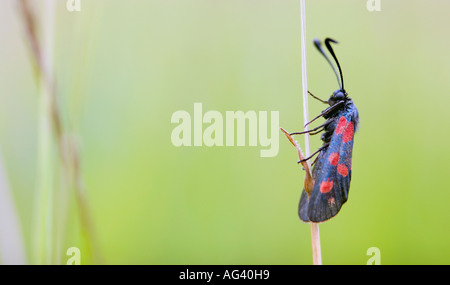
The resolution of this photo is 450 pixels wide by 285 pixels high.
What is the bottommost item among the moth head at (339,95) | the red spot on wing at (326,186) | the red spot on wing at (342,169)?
the red spot on wing at (326,186)

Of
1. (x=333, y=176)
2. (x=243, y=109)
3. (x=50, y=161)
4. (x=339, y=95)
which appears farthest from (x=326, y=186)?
(x=50, y=161)

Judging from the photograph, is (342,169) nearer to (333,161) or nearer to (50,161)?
(333,161)

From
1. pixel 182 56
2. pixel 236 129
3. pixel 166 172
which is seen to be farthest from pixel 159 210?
pixel 182 56

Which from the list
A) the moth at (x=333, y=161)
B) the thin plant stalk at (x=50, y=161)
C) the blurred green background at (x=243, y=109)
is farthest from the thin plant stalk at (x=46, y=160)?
the moth at (x=333, y=161)

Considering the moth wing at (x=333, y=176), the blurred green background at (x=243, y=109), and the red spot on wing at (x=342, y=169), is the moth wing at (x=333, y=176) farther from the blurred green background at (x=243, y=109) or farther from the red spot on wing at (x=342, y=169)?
the blurred green background at (x=243, y=109)

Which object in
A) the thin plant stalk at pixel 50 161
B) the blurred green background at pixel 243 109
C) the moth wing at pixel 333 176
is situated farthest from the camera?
the blurred green background at pixel 243 109

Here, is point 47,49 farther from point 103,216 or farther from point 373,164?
point 373,164

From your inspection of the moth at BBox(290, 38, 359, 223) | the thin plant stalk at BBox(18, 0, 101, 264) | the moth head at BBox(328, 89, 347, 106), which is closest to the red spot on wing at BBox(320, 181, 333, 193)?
the moth at BBox(290, 38, 359, 223)
